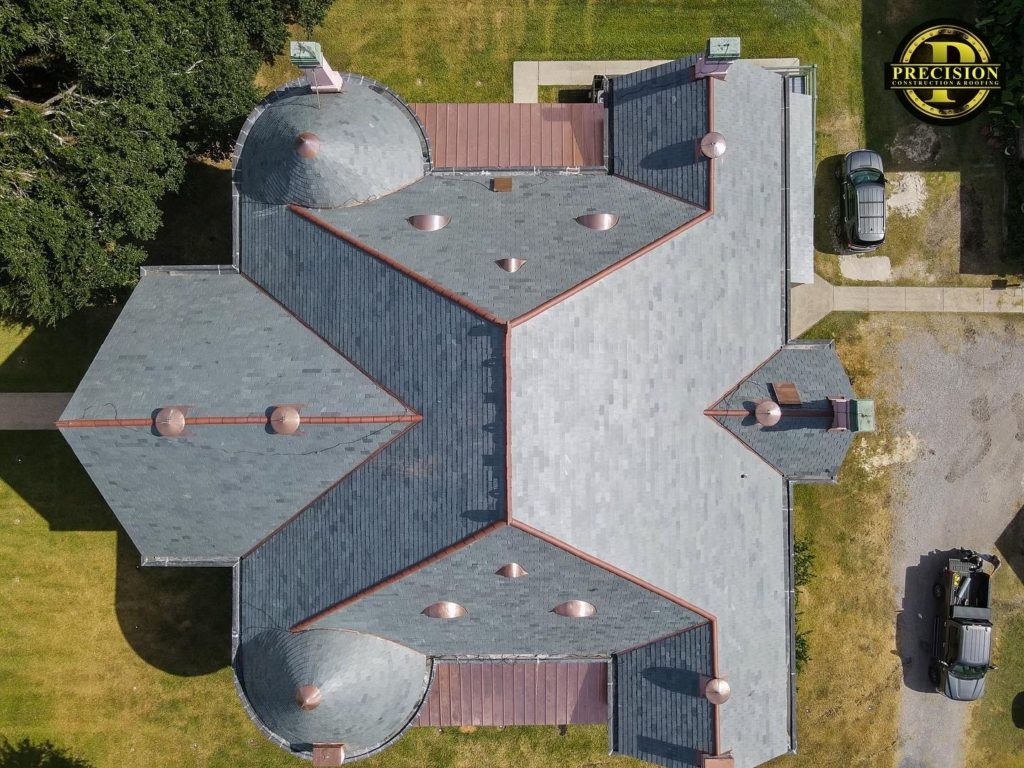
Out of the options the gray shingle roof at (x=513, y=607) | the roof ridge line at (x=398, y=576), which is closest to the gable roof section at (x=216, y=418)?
the roof ridge line at (x=398, y=576)

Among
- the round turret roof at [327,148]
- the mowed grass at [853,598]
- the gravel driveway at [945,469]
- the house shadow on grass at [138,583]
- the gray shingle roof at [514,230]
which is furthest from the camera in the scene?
the gravel driveway at [945,469]

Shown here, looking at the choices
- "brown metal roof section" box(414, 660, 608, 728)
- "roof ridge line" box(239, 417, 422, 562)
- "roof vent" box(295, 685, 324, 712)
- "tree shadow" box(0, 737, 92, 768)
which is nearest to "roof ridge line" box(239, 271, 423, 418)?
"roof ridge line" box(239, 417, 422, 562)

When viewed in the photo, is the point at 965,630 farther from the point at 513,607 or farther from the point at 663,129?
the point at 663,129

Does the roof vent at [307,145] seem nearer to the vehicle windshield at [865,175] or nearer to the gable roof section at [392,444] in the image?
the gable roof section at [392,444]

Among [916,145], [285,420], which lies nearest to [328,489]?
[285,420]

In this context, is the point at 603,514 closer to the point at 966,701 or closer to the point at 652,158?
the point at 652,158
